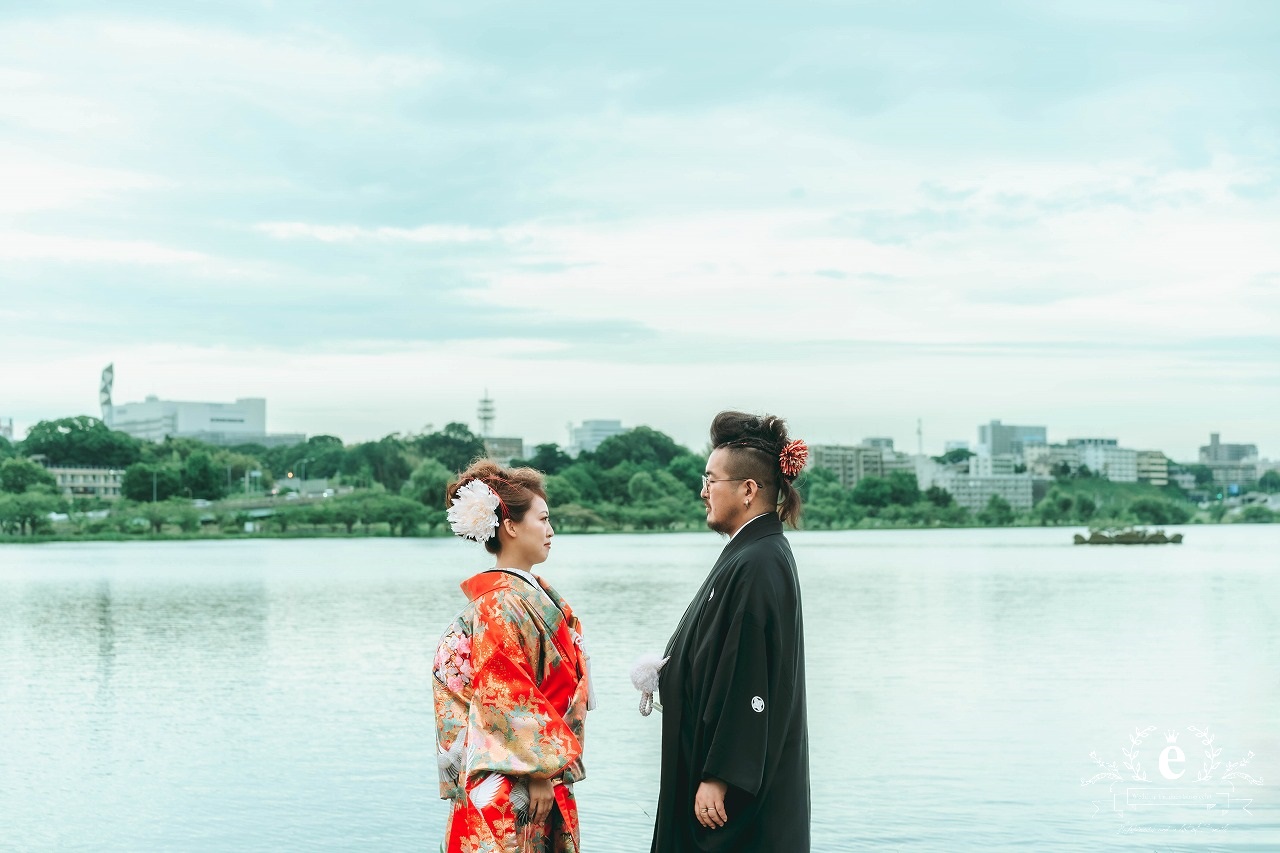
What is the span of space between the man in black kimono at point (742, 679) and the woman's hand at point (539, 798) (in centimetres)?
31

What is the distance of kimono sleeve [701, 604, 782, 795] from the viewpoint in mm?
3443

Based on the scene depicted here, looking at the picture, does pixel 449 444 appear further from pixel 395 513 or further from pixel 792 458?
pixel 792 458

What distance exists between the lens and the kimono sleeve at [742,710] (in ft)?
11.3

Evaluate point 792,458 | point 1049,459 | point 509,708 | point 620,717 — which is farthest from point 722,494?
point 1049,459

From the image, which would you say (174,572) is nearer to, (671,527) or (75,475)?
(671,527)

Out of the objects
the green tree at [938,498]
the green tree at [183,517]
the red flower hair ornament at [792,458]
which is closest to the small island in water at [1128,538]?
the green tree at [938,498]

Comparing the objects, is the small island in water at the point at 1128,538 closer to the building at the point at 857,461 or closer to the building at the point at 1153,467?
the building at the point at 857,461

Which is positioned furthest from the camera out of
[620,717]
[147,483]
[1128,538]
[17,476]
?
[147,483]

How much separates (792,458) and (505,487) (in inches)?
30.9

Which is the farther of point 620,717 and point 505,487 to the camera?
point 620,717

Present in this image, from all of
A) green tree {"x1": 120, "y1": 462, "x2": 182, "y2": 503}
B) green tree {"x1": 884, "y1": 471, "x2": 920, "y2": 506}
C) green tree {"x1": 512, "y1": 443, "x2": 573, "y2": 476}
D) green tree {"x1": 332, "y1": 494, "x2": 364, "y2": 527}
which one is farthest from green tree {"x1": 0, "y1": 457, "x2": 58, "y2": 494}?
green tree {"x1": 884, "y1": 471, "x2": 920, "y2": 506}

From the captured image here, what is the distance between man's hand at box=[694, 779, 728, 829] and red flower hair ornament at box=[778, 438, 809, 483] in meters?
0.83

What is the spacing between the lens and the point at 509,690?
140 inches

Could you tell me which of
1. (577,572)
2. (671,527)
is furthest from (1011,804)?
(671,527)
